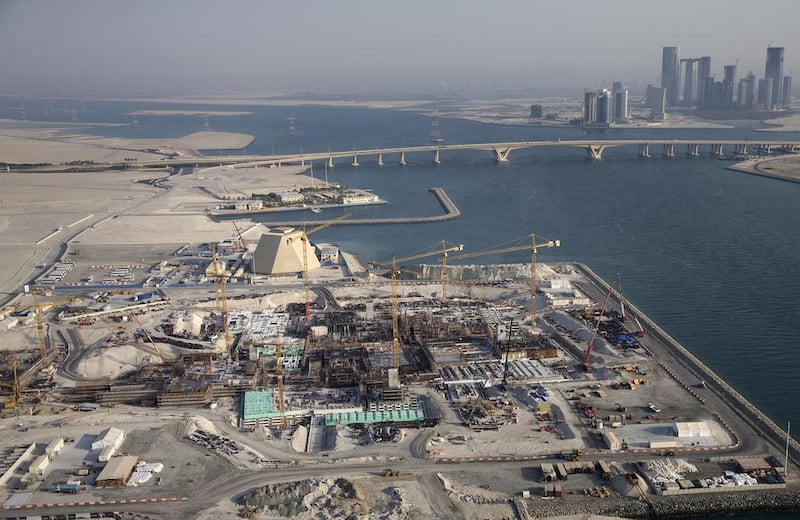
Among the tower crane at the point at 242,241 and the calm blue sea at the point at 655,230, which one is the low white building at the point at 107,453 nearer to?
the calm blue sea at the point at 655,230

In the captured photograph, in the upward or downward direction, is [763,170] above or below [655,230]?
above

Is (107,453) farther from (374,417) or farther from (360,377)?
(360,377)

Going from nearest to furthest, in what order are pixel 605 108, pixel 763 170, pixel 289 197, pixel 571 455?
pixel 571 455
pixel 289 197
pixel 763 170
pixel 605 108

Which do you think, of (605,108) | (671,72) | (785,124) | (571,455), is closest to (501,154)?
(605,108)

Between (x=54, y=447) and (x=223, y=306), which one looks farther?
(x=223, y=306)

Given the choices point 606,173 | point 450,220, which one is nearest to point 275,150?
point 606,173

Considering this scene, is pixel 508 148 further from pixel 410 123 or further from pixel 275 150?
pixel 410 123

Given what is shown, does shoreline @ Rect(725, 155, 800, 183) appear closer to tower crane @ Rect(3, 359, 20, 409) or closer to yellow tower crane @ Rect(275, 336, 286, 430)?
yellow tower crane @ Rect(275, 336, 286, 430)

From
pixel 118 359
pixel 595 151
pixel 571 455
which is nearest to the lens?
pixel 571 455
